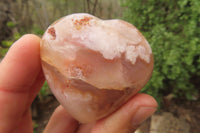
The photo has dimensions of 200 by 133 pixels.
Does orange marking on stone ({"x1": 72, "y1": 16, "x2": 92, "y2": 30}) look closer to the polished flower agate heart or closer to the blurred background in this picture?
the polished flower agate heart

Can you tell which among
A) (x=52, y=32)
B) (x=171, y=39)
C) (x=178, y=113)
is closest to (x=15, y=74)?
(x=52, y=32)

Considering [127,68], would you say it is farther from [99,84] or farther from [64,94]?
[64,94]

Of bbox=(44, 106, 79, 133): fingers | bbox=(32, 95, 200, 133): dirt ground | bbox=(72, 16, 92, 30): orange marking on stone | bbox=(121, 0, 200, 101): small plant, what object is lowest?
bbox=(32, 95, 200, 133): dirt ground

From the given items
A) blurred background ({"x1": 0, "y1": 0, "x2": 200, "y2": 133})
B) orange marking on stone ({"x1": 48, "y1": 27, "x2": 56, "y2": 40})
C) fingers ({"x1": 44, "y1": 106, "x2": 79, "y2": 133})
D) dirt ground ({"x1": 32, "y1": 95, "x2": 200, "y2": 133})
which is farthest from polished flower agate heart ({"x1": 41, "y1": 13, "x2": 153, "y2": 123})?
dirt ground ({"x1": 32, "y1": 95, "x2": 200, "y2": 133})

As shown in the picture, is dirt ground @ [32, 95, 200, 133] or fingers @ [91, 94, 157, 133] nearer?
fingers @ [91, 94, 157, 133]

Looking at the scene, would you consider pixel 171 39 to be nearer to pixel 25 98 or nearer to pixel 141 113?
pixel 141 113

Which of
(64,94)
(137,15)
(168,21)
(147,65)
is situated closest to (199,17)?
(168,21)

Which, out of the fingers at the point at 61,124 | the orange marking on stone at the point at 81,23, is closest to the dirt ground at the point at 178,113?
the fingers at the point at 61,124
